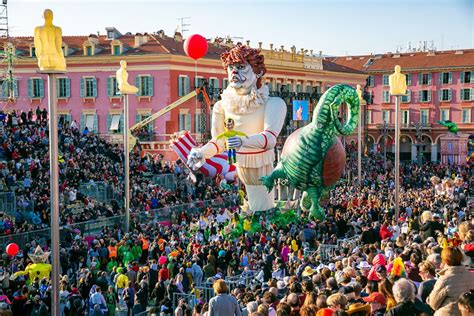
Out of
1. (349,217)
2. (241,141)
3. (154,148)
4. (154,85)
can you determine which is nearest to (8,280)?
(241,141)

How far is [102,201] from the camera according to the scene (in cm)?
2806

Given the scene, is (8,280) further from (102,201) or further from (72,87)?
(72,87)

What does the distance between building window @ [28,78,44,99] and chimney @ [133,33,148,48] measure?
6.45 m

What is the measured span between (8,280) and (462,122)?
58967mm

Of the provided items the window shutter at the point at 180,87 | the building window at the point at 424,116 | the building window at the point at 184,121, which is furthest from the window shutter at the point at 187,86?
the building window at the point at 424,116

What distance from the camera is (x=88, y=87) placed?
48.0 metres

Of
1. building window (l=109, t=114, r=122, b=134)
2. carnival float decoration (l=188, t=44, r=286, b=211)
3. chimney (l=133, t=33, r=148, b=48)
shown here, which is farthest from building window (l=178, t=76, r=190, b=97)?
carnival float decoration (l=188, t=44, r=286, b=211)

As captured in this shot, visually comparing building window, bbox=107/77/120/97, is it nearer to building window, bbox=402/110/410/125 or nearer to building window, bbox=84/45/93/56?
building window, bbox=84/45/93/56

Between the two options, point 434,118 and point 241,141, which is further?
point 434,118

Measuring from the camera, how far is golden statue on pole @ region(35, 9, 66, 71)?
1180 centimetres

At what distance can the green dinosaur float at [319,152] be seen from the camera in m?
22.1

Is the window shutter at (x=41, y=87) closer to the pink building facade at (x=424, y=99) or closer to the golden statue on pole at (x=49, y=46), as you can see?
the pink building facade at (x=424, y=99)

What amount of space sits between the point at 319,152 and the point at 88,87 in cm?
2866

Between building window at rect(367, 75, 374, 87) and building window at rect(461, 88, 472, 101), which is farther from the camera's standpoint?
building window at rect(367, 75, 374, 87)
